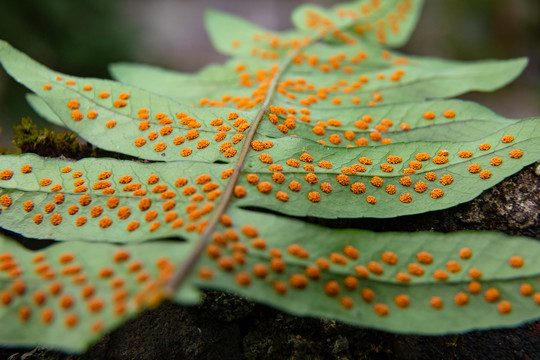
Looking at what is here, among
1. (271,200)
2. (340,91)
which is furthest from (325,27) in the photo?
(271,200)

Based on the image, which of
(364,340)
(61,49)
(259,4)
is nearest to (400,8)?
(364,340)

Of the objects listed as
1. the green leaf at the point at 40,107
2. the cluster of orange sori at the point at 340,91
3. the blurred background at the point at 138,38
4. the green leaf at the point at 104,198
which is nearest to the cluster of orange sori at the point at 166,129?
the green leaf at the point at 104,198

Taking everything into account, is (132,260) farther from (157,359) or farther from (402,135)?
(402,135)

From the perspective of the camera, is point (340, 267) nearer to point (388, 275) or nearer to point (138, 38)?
point (388, 275)

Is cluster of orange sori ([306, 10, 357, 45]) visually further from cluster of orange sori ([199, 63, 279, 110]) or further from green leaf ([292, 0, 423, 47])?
cluster of orange sori ([199, 63, 279, 110])

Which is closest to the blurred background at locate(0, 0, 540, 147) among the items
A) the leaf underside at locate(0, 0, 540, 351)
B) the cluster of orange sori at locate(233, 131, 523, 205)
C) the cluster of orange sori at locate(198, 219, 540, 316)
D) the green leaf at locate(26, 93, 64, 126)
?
the green leaf at locate(26, 93, 64, 126)

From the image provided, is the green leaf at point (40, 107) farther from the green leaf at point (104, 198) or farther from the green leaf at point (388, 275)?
the green leaf at point (388, 275)

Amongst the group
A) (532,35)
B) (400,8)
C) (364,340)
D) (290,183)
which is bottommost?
(364,340)
